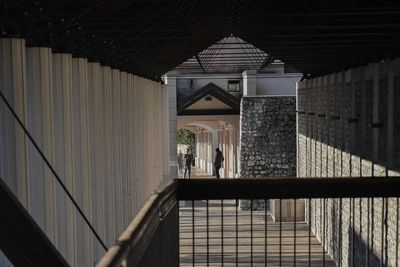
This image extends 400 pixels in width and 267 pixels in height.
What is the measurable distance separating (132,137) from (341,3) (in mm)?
7567

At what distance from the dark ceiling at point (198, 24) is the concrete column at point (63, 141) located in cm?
26

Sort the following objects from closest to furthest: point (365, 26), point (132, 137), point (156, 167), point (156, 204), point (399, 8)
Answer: point (156, 204), point (399, 8), point (365, 26), point (132, 137), point (156, 167)

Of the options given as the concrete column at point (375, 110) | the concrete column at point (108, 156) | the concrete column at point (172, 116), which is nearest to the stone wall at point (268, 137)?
the concrete column at point (172, 116)

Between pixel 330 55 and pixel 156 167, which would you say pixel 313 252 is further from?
pixel 156 167

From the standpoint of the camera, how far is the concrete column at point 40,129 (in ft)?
23.3

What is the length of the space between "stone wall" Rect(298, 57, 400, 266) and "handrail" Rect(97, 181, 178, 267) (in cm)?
243

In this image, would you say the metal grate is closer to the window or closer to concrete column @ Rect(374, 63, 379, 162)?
concrete column @ Rect(374, 63, 379, 162)

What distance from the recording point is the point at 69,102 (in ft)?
26.6

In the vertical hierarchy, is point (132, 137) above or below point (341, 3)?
below

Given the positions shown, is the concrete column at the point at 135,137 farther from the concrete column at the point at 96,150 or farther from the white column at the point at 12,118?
the white column at the point at 12,118

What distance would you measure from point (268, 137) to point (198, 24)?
1376 centimetres

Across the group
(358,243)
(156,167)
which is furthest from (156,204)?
(156,167)

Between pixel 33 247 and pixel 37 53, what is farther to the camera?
pixel 37 53

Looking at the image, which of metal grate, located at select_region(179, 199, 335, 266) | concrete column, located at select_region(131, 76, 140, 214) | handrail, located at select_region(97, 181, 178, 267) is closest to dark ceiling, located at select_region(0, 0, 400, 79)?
concrete column, located at select_region(131, 76, 140, 214)
